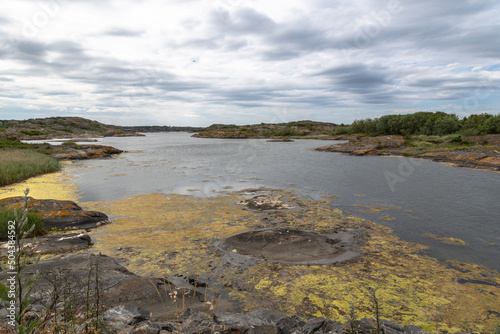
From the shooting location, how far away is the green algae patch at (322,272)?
738 centimetres

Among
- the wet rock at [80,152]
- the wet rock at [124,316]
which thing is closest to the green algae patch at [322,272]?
the wet rock at [124,316]

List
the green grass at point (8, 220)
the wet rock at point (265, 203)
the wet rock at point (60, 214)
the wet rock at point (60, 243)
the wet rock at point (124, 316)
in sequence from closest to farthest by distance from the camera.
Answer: the wet rock at point (124, 316) < the wet rock at point (60, 243) < the green grass at point (8, 220) < the wet rock at point (60, 214) < the wet rock at point (265, 203)

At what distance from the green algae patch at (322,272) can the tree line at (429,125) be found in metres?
66.9

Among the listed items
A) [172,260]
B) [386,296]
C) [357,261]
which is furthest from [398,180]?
[172,260]

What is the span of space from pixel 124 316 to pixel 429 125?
95.1 metres

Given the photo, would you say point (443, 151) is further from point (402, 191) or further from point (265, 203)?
point (265, 203)

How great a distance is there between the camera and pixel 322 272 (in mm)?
9375

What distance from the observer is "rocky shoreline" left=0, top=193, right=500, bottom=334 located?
17.4ft

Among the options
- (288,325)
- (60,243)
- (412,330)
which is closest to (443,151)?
(412,330)

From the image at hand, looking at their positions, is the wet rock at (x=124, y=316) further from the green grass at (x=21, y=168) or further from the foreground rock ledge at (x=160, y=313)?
the green grass at (x=21, y=168)

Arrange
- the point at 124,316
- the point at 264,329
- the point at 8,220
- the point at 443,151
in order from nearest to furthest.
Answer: the point at 264,329 < the point at 124,316 < the point at 8,220 < the point at 443,151

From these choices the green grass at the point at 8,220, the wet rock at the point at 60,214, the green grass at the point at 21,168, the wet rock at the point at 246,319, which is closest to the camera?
the wet rock at the point at 246,319

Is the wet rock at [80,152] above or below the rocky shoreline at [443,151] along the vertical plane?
below

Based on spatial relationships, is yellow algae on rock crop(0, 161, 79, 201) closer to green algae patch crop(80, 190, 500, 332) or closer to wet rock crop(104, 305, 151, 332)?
green algae patch crop(80, 190, 500, 332)
